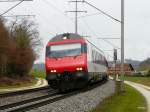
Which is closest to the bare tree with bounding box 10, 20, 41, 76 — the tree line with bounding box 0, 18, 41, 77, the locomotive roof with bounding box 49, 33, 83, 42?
the tree line with bounding box 0, 18, 41, 77

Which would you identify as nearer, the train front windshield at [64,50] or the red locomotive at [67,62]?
the red locomotive at [67,62]

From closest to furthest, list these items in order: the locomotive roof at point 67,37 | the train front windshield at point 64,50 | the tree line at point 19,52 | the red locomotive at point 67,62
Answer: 1. the red locomotive at point 67,62
2. the train front windshield at point 64,50
3. the locomotive roof at point 67,37
4. the tree line at point 19,52

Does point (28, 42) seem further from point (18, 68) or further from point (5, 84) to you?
point (5, 84)

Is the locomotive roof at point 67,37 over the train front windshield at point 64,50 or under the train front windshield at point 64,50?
over

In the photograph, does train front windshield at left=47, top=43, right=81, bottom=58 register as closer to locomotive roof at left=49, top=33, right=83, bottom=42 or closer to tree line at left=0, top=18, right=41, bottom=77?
locomotive roof at left=49, top=33, right=83, bottom=42

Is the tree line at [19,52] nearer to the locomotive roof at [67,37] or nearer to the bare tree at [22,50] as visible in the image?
the bare tree at [22,50]

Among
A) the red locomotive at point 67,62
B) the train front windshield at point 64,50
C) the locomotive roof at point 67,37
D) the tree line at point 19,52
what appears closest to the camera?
the red locomotive at point 67,62

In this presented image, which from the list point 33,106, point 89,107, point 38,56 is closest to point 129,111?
point 89,107

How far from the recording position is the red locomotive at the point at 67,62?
→ 32281 millimetres

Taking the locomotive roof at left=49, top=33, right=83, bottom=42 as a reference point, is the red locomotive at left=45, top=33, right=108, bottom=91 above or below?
below

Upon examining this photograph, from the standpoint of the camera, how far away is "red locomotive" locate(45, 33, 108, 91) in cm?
3228

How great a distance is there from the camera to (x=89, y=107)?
21453mm

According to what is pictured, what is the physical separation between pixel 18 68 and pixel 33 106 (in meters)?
49.2

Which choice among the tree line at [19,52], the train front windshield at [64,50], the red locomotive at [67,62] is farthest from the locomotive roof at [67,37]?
the tree line at [19,52]
